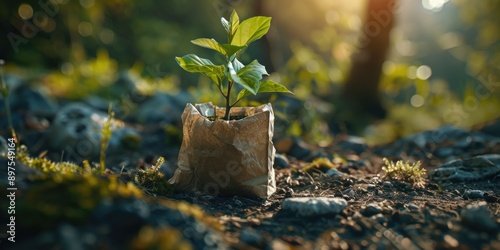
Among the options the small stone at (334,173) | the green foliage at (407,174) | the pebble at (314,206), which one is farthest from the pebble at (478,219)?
the small stone at (334,173)

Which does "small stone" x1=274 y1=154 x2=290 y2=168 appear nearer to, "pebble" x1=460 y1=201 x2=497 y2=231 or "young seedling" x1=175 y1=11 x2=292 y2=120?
"young seedling" x1=175 y1=11 x2=292 y2=120

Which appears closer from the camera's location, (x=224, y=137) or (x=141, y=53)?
(x=224, y=137)

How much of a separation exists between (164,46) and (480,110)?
8418 mm

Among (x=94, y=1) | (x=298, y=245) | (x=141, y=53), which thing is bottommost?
(x=298, y=245)

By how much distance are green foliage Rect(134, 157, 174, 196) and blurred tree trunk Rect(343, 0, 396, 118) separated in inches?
215

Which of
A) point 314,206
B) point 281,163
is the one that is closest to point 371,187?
point 314,206

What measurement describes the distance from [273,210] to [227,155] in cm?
42

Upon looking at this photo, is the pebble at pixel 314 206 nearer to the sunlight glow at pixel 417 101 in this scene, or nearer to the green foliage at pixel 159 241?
the green foliage at pixel 159 241

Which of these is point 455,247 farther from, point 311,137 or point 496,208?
point 311,137

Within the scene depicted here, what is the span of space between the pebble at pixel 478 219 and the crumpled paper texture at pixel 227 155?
3.63ft

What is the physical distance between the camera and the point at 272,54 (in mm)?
8938

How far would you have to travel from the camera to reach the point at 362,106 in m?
8.17

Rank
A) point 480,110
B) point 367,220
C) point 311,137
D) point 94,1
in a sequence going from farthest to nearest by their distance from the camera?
1. point 94,1
2. point 480,110
3. point 311,137
4. point 367,220

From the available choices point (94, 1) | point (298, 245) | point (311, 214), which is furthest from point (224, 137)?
point (94, 1)
